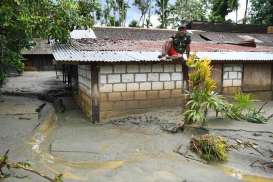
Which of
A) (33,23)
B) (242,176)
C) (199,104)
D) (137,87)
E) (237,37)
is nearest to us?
(242,176)

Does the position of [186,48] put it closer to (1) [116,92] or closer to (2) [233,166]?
(1) [116,92]

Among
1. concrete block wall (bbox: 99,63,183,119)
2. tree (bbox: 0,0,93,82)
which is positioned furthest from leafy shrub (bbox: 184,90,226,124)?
tree (bbox: 0,0,93,82)

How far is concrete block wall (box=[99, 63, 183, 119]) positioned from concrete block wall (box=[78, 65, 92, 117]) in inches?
24.2

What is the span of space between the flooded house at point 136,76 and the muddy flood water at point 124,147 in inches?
19.1

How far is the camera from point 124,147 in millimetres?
8758

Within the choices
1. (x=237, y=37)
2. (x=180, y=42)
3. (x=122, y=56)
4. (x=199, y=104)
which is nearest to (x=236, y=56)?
(x=180, y=42)

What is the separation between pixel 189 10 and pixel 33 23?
27.8m

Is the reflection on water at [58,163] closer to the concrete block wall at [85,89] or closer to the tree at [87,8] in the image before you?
the concrete block wall at [85,89]

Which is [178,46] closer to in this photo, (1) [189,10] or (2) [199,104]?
(2) [199,104]

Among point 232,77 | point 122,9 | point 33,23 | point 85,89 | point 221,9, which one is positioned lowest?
point 85,89

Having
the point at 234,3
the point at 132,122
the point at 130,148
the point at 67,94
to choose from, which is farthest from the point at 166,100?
the point at 234,3

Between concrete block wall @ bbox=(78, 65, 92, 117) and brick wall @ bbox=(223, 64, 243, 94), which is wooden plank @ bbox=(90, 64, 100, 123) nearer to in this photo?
concrete block wall @ bbox=(78, 65, 92, 117)

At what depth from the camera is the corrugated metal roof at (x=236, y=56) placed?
41.3 ft

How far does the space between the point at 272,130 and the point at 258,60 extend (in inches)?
162
